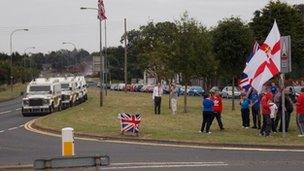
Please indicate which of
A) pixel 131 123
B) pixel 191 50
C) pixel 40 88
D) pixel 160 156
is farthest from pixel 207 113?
pixel 40 88

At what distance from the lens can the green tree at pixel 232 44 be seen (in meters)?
41.9

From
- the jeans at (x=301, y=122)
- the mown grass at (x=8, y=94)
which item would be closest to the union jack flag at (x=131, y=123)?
the jeans at (x=301, y=122)

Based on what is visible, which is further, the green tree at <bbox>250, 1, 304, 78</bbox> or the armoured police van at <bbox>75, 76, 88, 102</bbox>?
the green tree at <bbox>250, 1, 304, 78</bbox>

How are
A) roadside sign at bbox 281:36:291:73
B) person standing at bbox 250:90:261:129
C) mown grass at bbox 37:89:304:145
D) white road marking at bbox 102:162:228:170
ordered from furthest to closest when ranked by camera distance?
person standing at bbox 250:90:261:129, mown grass at bbox 37:89:304:145, roadside sign at bbox 281:36:291:73, white road marking at bbox 102:162:228:170

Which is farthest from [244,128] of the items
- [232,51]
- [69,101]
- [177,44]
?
[69,101]

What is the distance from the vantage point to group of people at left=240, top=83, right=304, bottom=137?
22.2 m

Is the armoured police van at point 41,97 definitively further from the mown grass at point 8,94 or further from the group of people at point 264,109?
the mown grass at point 8,94

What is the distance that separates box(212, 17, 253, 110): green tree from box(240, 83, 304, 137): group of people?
1570cm

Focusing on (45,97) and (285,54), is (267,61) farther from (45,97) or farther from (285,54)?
(45,97)

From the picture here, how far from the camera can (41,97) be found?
45.3 m

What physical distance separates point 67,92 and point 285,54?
3418cm

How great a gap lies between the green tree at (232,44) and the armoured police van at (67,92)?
15.2m

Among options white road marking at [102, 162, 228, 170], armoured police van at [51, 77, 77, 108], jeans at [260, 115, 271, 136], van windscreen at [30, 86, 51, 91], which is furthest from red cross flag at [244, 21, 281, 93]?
armoured police van at [51, 77, 77, 108]

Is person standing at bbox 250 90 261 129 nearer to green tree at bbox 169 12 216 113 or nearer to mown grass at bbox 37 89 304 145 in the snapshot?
mown grass at bbox 37 89 304 145
